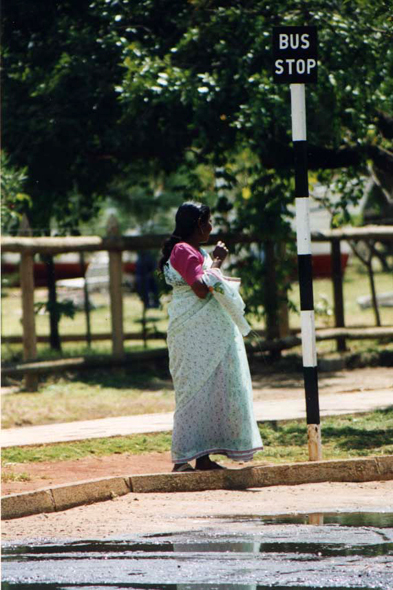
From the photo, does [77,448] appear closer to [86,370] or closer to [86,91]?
[86,370]

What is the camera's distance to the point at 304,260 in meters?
7.98

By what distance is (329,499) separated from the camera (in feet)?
23.5

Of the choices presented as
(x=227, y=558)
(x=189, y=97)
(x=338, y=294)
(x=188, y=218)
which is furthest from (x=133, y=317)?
(x=227, y=558)

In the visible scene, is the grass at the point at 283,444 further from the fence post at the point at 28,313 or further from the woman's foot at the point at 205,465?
the fence post at the point at 28,313

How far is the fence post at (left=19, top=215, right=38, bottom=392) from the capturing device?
43.7ft

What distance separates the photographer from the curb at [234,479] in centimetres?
731

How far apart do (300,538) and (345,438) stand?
10.6ft

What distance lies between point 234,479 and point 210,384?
24.8 inches

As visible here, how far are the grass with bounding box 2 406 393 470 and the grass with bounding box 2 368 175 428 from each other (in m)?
2.12

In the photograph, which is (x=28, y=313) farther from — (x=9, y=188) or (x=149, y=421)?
(x=149, y=421)

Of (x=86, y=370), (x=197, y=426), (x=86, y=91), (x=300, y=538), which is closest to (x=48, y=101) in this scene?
(x=86, y=91)

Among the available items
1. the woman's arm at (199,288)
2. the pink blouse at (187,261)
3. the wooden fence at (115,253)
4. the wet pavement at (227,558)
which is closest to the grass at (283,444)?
the woman's arm at (199,288)

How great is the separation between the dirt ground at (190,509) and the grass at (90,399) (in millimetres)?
4124

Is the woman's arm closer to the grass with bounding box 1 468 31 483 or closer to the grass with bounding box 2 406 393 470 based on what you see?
the grass with bounding box 2 406 393 470
